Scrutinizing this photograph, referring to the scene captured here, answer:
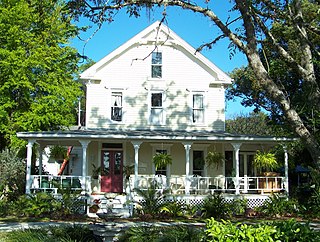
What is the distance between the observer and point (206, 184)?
21297mm

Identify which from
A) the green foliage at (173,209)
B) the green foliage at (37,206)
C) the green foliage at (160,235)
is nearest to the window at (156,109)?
the green foliage at (173,209)

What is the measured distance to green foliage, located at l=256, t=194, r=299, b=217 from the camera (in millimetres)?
18297

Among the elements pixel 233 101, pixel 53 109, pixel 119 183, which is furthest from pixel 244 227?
pixel 233 101

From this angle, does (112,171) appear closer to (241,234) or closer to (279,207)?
(279,207)

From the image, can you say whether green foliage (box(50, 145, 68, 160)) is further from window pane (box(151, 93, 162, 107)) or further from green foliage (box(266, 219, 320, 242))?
green foliage (box(266, 219, 320, 242))

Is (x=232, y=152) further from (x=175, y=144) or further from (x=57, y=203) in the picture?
Answer: (x=57, y=203)

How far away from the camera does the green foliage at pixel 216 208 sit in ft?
57.6

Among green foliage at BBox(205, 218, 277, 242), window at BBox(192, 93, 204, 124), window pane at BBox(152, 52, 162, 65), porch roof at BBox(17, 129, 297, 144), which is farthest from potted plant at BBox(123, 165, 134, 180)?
green foliage at BBox(205, 218, 277, 242)

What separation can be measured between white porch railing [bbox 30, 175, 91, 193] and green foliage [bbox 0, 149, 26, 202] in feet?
4.56

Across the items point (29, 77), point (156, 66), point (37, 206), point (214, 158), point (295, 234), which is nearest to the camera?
point (295, 234)

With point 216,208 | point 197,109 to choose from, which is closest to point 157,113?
point 197,109

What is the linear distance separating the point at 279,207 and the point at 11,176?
13.0m

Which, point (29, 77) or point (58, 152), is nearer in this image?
point (58, 152)

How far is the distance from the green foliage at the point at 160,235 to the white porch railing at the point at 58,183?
370 inches
